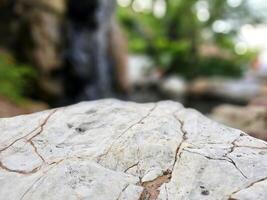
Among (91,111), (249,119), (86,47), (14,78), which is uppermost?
(91,111)

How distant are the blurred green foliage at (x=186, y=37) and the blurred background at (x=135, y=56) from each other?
0.03 m

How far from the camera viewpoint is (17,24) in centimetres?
743

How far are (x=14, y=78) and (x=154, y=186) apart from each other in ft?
16.2

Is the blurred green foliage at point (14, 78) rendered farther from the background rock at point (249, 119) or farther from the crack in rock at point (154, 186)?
the crack in rock at point (154, 186)

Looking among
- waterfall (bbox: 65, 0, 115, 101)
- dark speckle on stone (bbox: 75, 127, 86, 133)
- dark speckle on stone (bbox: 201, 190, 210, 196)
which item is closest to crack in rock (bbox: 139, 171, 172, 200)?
dark speckle on stone (bbox: 201, 190, 210, 196)

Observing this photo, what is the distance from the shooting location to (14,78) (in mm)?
6711

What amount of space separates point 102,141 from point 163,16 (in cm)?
1265

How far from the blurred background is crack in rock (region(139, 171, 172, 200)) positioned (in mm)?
2858

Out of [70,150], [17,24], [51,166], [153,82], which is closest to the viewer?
[51,166]

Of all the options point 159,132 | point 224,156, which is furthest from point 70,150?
point 224,156

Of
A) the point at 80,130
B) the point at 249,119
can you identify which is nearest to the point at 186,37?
the point at 249,119

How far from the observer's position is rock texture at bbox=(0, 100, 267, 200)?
7.15ft

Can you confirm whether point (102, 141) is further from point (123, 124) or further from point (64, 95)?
point (64, 95)

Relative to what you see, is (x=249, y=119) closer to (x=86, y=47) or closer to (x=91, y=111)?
(x=86, y=47)
